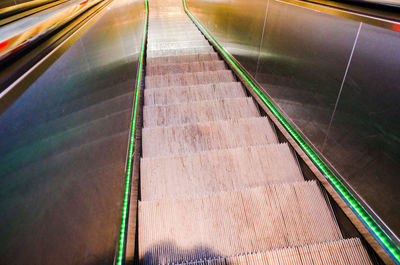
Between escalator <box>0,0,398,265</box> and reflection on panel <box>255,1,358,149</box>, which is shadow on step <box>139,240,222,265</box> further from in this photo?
reflection on panel <box>255,1,358,149</box>

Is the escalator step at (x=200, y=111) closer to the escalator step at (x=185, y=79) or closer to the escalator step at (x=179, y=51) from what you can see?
the escalator step at (x=185, y=79)

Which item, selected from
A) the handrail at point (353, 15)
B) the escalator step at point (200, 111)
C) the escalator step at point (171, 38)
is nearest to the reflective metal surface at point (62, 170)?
the escalator step at point (200, 111)

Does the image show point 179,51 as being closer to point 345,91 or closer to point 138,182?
point 138,182

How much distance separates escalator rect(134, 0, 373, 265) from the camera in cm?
156

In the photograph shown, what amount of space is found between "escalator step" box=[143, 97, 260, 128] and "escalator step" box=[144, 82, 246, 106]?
1.06 ft

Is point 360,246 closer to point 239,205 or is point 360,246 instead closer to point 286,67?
point 239,205

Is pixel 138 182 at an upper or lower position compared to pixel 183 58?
lower

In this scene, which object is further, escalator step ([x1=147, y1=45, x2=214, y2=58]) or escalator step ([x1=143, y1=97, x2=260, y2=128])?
escalator step ([x1=147, y1=45, x2=214, y2=58])

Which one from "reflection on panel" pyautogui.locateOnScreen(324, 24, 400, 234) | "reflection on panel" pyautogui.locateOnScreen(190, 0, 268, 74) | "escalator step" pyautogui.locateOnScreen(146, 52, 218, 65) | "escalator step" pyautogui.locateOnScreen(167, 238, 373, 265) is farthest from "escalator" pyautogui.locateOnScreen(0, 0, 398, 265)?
"escalator step" pyautogui.locateOnScreen(146, 52, 218, 65)

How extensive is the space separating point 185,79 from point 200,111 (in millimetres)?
1145

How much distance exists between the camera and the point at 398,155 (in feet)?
4.51

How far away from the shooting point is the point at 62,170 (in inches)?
60.0

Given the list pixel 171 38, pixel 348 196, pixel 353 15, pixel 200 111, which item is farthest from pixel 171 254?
pixel 171 38

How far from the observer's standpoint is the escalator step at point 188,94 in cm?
340
